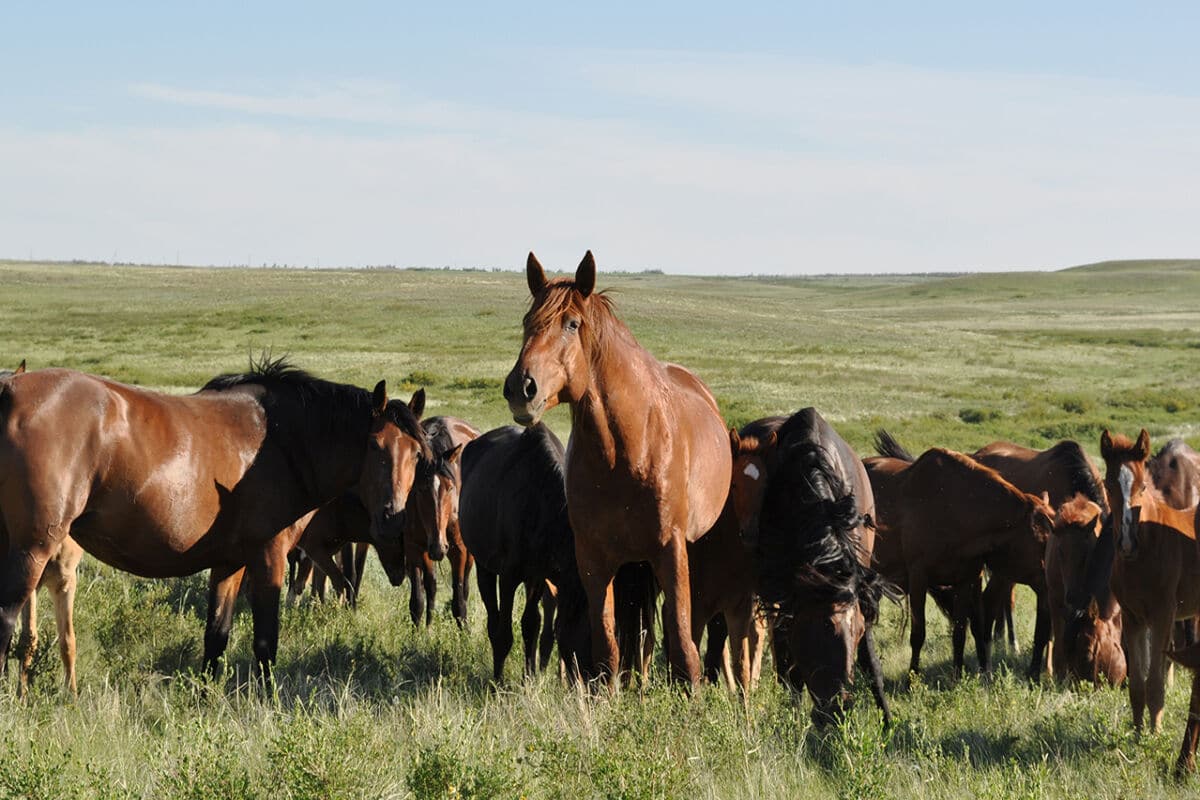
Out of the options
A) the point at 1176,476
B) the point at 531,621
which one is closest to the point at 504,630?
the point at 531,621

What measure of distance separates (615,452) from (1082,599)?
154 inches

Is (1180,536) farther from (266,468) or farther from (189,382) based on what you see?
(189,382)

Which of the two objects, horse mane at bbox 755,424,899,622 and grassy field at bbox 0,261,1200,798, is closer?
grassy field at bbox 0,261,1200,798

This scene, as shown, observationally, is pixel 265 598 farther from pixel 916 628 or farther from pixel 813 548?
pixel 916 628

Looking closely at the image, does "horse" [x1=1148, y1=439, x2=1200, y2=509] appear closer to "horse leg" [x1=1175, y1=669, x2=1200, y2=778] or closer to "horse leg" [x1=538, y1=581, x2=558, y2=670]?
"horse leg" [x1=1175, y1=669, x2=1200, y2=778]

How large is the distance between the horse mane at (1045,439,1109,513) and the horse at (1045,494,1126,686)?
115cm

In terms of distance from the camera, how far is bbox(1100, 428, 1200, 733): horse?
7.00m

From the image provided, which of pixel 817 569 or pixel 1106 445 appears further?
pixel 1106 445

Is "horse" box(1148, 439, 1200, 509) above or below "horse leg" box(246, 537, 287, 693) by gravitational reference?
above

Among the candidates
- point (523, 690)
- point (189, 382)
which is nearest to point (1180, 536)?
point (523, 690)

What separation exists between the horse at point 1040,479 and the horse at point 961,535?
33 centimetres

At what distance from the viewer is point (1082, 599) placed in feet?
26.9

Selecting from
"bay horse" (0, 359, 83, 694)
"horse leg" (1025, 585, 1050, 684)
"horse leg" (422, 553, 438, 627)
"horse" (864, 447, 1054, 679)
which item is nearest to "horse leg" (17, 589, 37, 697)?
"bay horse" (0, 359, 83, 694)

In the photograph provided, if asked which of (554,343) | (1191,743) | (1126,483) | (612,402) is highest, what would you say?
(554,343)
